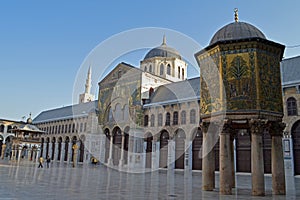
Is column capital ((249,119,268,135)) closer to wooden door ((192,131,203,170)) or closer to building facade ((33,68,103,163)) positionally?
wooden door ((192,131,203,170))

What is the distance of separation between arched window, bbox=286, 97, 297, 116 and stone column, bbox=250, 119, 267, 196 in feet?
45.1

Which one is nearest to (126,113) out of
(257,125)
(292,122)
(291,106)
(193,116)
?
(193,116)

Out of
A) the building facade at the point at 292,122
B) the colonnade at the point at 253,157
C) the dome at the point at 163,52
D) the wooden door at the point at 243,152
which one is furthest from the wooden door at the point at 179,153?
the colonnade at the point at 253,157

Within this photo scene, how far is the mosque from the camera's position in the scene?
1062cm

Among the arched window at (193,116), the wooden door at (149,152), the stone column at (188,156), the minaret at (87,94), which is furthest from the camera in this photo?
the minaret at (87,94)

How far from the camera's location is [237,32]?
11445 millimetres

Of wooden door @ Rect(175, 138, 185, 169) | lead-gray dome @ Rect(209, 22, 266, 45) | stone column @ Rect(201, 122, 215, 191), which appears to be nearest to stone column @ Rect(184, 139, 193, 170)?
wooden door @ Rect(175, 138, 185, 169)

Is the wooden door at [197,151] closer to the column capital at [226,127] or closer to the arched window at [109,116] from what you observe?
the arched window at [109,116]

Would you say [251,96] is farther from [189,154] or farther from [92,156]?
[92,156]

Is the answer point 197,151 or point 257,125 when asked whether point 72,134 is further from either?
point 257,125

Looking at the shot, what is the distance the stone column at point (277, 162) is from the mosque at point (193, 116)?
0.04m

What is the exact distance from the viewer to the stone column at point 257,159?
9914mm

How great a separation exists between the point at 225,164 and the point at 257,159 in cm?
112

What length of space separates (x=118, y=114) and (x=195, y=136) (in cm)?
1168
